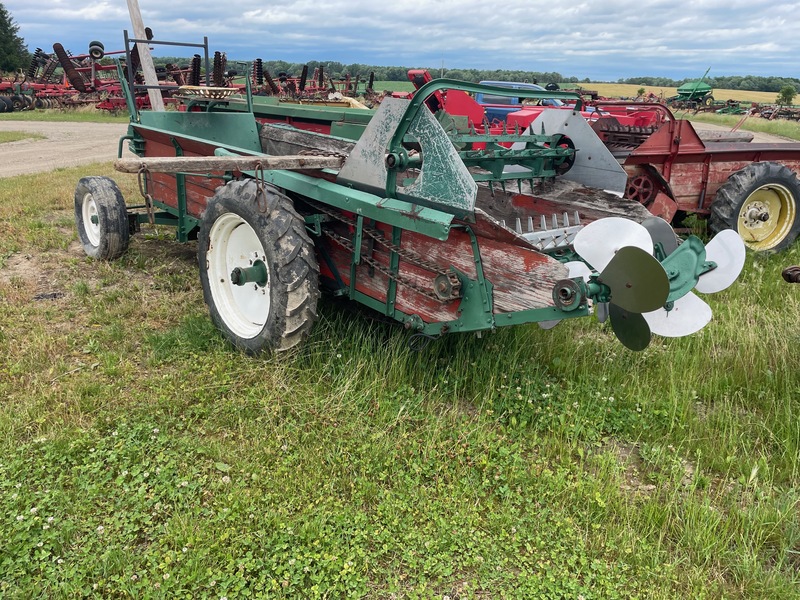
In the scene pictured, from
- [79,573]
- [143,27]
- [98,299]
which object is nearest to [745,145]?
[98,299]

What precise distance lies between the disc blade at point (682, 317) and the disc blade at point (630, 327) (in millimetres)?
141

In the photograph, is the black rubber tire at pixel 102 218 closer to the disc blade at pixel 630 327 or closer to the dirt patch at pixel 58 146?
the disc blade at pixel 630 327

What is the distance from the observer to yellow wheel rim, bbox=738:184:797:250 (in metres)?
6.55

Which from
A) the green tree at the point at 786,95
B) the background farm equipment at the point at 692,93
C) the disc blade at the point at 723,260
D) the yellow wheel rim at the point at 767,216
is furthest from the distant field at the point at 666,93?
the disc blade at the point at 723,260

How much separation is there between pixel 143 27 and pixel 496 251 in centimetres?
864

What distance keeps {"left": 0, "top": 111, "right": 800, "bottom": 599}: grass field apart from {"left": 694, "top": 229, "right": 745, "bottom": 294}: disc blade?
32.3 inches

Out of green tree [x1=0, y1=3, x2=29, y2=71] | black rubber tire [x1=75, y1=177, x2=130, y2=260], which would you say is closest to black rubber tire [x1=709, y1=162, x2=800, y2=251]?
black rubber tire [x1=75, y1=177, x2=130, y2=260]

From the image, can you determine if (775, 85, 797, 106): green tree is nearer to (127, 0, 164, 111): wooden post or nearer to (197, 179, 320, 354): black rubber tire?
(127, 0, 164, 111): wooden post

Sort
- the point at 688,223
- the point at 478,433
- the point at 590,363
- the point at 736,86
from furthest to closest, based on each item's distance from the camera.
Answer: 1. the point at 736,86
2. the point at 688,223
3. the point at 590,363
4. the point at 478,433

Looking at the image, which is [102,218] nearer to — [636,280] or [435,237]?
[435,237]

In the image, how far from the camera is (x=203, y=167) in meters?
3.34

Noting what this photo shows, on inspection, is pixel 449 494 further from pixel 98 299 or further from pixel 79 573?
pixel 98 299

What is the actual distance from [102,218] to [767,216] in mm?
6666

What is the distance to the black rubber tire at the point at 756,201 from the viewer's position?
6.33 metres
